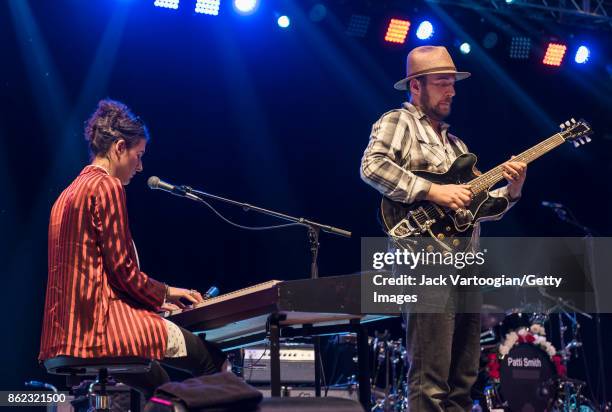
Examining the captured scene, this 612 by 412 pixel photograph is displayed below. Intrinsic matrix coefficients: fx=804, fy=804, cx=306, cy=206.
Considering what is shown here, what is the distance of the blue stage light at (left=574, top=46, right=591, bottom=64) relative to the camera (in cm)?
862

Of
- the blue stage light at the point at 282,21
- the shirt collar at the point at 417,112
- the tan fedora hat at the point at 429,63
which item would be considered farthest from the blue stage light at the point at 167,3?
the shirt collar at the point at 417,112

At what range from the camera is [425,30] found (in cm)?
812

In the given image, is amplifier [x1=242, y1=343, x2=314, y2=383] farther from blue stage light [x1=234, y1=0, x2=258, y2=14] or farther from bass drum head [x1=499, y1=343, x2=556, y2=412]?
blue stage light [x1=234, y1=0, x2=258, y2=14]

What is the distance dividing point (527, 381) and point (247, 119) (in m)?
3.73

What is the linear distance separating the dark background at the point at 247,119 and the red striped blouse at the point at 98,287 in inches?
155

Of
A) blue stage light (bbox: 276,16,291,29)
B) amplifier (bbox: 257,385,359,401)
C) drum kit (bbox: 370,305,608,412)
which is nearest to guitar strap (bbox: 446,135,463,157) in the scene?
amplifier (bbox: 257,385,359,401)

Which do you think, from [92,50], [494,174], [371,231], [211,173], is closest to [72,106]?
[92,50]

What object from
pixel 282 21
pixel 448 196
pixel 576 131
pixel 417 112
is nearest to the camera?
pixel 448 196

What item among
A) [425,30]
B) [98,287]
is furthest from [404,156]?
[425,30]

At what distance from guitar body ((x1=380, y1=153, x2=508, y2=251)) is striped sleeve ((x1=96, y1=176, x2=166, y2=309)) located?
111 cm

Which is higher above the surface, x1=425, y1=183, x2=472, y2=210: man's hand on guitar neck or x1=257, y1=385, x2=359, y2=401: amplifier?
x1=425, y1=183, x2=472, y2=210: man's hand on guitar neck

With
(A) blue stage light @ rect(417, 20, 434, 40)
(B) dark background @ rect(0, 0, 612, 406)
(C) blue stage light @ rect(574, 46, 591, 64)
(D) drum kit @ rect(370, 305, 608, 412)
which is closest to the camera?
(B) dark background @ rect(0, 0, 612, 406)

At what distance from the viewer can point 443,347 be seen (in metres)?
3.35

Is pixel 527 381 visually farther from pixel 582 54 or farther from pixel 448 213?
pixel 448 213
